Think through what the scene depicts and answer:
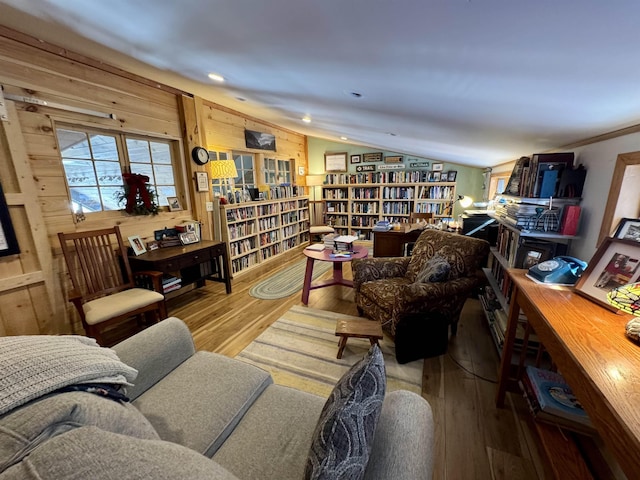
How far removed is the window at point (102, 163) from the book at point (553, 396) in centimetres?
351

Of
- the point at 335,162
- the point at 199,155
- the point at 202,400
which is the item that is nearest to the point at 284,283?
the point at 199,155

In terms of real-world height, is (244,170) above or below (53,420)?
above

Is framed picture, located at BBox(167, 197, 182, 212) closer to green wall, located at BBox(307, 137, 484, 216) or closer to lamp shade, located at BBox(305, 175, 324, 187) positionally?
lamp shade, located at BBox(305, 175, 324, 187)

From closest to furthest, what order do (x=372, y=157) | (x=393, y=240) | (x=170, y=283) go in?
(x=170, y=283)
(x=393, y=240)
(x=372, y=157)

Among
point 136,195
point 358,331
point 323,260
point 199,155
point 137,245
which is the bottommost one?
point 358,331

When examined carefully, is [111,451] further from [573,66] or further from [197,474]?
[573,66]

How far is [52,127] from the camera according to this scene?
205 centimetres

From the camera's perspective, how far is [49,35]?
183 cm

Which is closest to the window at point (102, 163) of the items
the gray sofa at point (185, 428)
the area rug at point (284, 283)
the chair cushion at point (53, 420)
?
the area rug at point (284, 283)

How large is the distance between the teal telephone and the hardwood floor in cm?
83

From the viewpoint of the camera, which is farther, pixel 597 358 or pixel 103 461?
pixel 597 358

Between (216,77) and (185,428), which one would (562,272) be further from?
(216,77)

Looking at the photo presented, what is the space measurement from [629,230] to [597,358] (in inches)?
29.1

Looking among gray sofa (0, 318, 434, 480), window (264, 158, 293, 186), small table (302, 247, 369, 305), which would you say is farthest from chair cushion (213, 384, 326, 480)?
window (264, 158, 293, 186)
